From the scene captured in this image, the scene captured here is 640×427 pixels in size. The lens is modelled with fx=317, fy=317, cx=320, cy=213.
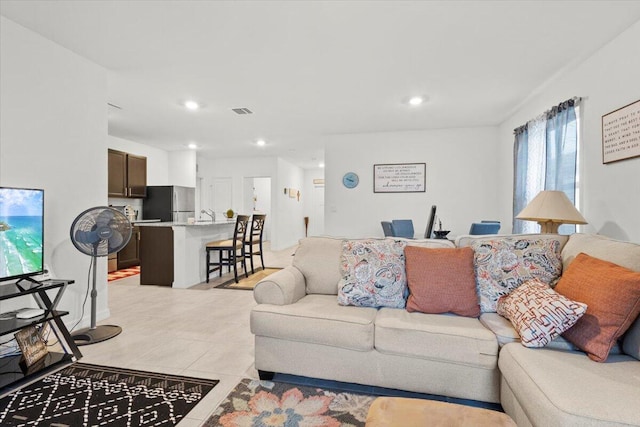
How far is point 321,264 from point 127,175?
500 centimetres

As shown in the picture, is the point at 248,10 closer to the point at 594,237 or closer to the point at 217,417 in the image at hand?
the point at 217,417

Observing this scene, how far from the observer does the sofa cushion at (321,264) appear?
7.91ft

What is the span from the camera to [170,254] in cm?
439

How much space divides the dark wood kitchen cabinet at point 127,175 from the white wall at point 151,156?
0.58 ft

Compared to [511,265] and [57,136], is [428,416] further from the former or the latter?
[57,136]

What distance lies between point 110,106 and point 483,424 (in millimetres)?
4946

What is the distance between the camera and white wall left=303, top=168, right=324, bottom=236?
10.3 metres

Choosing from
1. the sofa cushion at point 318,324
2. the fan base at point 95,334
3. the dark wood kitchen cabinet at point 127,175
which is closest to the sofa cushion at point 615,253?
the sofa cushion at point 318,324

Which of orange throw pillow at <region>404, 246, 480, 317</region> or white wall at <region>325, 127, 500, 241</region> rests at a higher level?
white wall at <region>325, 127, 500, 241</region>

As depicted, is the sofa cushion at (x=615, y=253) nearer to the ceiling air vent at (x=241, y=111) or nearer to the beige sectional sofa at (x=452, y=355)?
the beige sectional sofa at (x=452, y=355)

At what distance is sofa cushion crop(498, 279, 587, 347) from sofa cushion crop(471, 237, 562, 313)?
0.74 ft

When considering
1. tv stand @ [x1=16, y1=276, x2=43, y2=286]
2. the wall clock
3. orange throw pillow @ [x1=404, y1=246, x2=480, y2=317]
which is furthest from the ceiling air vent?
orange throw pillow @ [x1=404, y1=246, x2=480, y2=317]

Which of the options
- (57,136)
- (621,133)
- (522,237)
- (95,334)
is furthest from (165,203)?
(621,133)

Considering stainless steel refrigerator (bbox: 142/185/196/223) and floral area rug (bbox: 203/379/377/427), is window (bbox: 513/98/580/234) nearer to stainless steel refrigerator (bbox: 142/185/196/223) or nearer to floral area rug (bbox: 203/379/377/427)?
floral area rug (bbox: 203/379/377/427)
